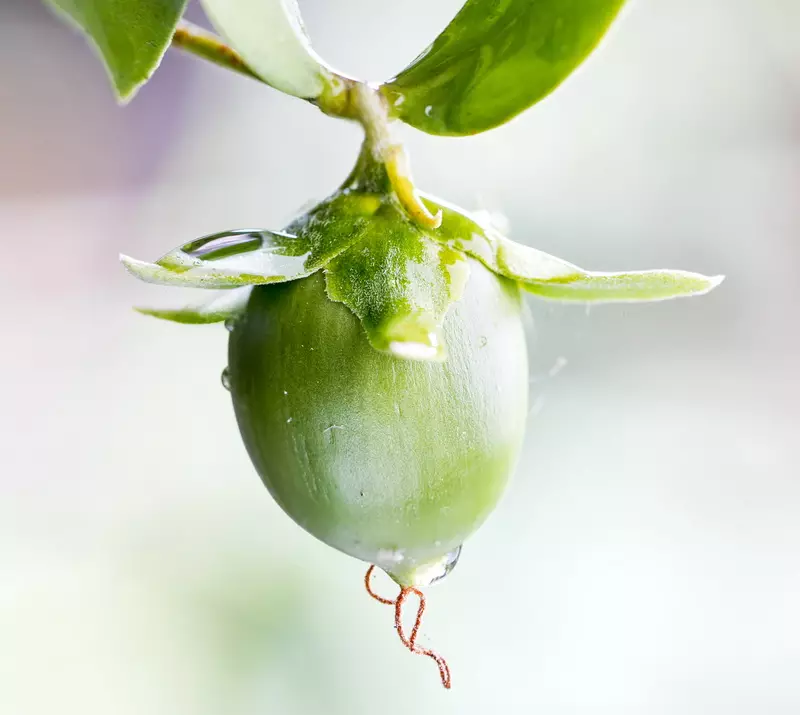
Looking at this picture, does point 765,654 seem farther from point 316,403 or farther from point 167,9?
point 167,9

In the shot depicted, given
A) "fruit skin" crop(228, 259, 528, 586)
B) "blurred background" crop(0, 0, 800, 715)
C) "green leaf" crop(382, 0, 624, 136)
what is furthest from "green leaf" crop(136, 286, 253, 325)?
"blurred background" crop(0, 0, 800, 715)

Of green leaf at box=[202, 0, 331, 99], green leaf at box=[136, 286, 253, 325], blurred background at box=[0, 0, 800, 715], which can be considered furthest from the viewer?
blurred background at box=[0, 0, 800, 715]

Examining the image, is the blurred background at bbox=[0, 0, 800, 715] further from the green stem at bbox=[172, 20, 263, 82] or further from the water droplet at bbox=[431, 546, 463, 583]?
the green stem at bbox=[172, 20, 263, 82]

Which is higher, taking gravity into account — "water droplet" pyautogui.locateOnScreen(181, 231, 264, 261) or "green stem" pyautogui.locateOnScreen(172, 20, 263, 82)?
"green stem" pyautogui.locateOnScreen(172, 20, 263, 82)

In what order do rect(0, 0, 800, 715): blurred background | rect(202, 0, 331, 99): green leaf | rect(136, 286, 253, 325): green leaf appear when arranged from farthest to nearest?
rect(0, 0, 800, 715): blurred background < rect(136, 286, 253, 325): green leaf < rect(202, 0, 331, 99): green leaf

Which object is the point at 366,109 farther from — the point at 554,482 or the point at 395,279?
the point at 554,482

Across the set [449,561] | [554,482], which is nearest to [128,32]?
[449,561]
